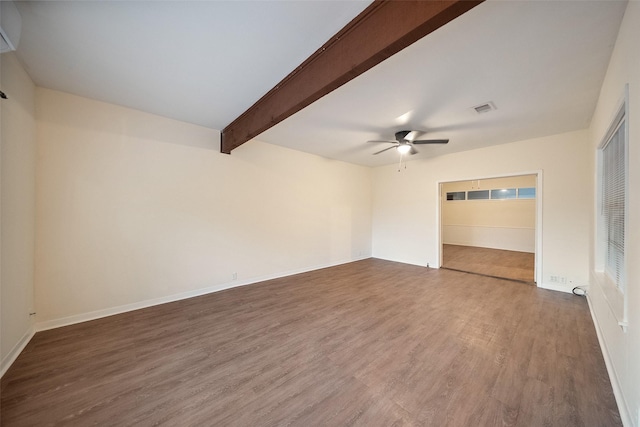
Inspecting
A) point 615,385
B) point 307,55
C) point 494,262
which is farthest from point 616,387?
point 494,262

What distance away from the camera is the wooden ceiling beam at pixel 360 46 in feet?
3.96

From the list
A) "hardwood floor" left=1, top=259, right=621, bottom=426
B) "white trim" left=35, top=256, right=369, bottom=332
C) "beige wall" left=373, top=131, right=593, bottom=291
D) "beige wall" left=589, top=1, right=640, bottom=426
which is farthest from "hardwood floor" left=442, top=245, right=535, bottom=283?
"white trim" left=35, top=256, right=369, bottom=332

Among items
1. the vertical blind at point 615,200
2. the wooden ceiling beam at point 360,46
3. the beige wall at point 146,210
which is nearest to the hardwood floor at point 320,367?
the beige wall at point 146,210

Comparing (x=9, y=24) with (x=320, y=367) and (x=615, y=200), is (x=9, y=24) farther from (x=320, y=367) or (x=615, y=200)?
(x=615, y=200)

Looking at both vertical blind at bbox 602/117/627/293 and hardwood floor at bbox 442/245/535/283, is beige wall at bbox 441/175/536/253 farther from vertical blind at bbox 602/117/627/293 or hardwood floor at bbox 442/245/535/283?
vertical blind at bbox 602/117/627/293

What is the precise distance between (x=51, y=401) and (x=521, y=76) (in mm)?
4650

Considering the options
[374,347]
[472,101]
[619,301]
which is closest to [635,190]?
[619,301]

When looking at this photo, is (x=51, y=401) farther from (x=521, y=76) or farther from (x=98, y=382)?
(x=521, y=76)

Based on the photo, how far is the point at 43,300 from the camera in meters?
2.48

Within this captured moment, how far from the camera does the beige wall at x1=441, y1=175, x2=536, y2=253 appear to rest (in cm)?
725

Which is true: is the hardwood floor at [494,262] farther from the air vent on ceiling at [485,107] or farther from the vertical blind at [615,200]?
the air vent on ceiling at [485,107]

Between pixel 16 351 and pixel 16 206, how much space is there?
1315 millimetres

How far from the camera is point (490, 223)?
7988 millimetres

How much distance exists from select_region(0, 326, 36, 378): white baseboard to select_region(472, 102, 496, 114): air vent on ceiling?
5.23m
